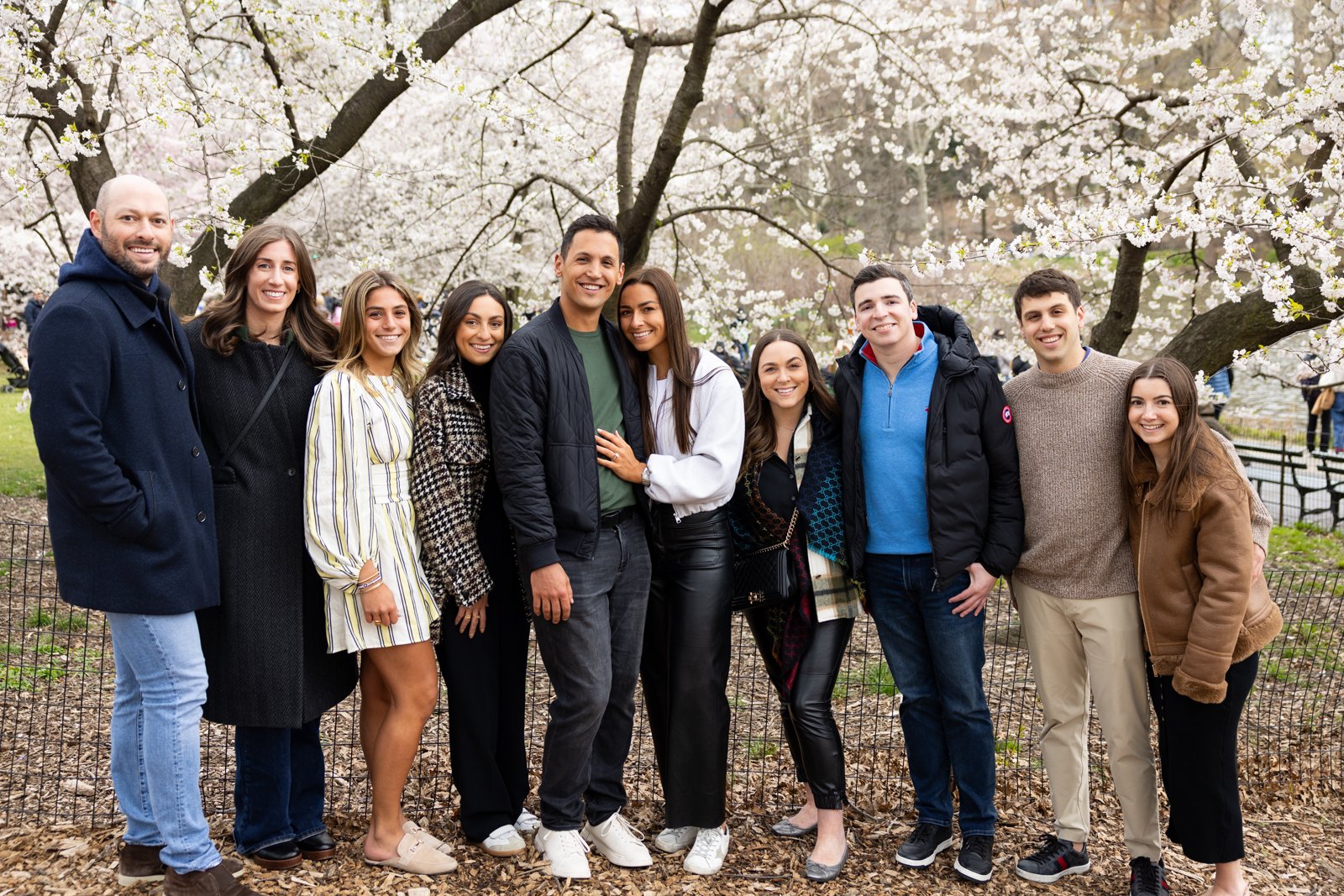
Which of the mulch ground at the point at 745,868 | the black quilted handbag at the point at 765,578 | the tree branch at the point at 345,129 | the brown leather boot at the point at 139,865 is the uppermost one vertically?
the tree branch at the point at 345,129

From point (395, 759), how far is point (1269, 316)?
4.80 m

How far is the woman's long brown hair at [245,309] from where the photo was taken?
10.3 ft

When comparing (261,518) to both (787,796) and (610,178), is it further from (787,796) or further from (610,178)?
(610,178)

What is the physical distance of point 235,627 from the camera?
10.2 feet

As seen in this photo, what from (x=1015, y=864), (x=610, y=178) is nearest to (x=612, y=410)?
(x=1015, y=864)

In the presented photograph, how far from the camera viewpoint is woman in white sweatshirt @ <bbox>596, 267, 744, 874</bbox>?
11.2 ft

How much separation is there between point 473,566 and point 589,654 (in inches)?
19.0

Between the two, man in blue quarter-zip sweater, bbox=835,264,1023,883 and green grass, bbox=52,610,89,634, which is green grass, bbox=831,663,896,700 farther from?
green grass, bbox=52,610,89,634

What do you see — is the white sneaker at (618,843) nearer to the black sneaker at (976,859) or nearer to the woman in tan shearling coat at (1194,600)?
the black sneaker at (976,859)

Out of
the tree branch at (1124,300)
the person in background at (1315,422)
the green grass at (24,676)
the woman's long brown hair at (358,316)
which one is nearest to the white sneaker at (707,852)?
the woman's long brown hair at (358,316)

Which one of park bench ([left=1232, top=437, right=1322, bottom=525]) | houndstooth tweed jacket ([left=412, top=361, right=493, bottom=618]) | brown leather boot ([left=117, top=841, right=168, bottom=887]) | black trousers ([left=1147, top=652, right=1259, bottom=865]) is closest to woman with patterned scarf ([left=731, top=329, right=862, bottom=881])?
houndstooth tweed jacket ([left=412, top=361, right=493, bottom=618])

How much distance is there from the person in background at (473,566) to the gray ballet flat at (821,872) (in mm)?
1017

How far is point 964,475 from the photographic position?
336 cm

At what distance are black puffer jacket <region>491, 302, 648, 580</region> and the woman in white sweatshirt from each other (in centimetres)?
13
